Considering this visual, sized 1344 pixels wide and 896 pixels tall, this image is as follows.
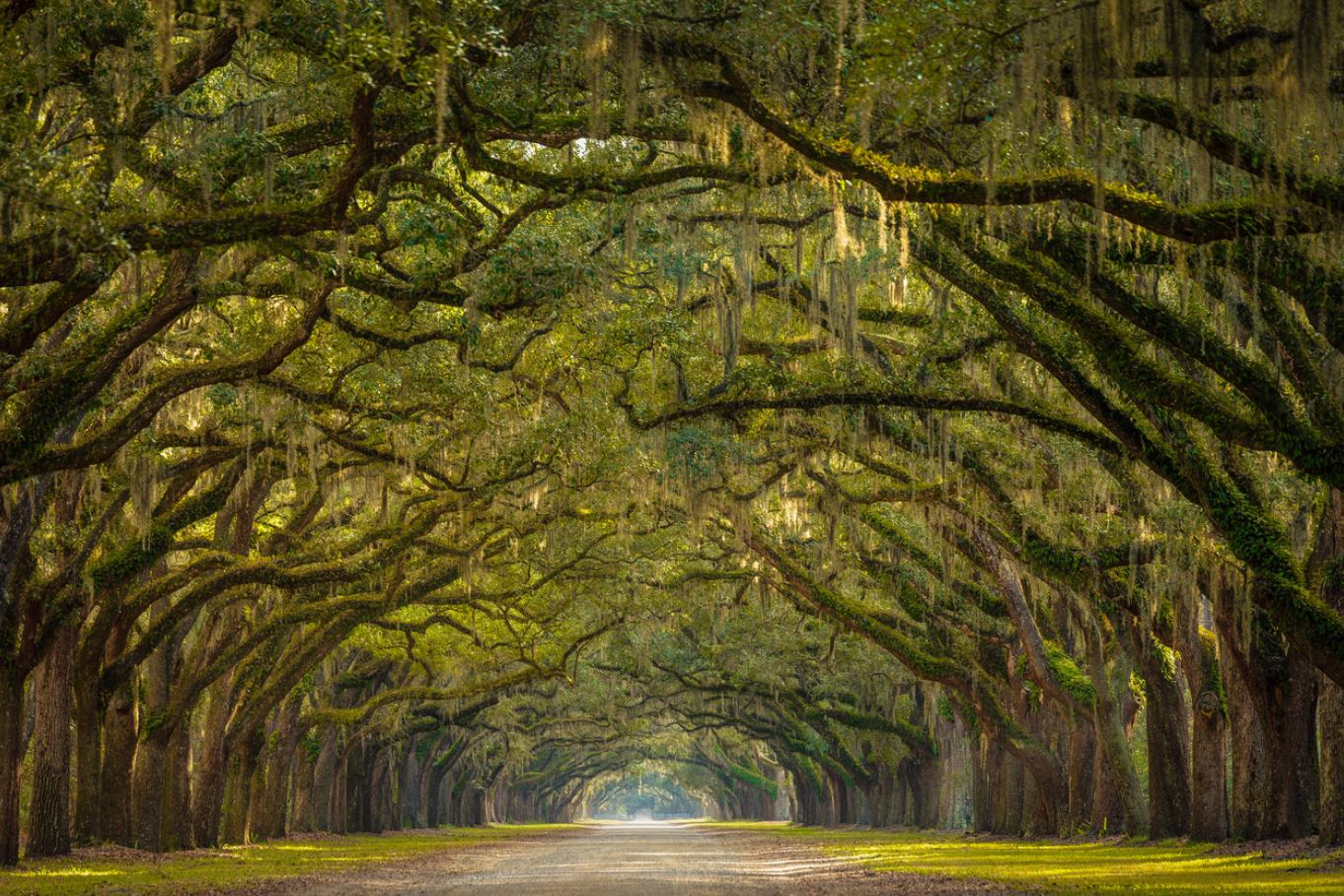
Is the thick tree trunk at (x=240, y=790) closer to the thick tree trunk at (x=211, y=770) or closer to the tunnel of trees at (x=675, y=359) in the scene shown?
the tunnel of trees at (x=675, y=359)

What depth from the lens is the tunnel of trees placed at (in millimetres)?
11172

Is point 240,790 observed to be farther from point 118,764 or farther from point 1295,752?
point 1295,752

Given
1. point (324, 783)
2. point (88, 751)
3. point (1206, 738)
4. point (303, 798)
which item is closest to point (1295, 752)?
point (1206, 738)

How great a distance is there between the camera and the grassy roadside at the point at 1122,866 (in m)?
15.3

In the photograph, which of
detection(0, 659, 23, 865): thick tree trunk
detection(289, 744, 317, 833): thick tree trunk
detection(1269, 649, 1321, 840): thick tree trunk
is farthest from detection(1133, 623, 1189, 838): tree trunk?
detection(289, 744, 317, 833): thick tree trunk

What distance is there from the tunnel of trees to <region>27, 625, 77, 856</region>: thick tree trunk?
84 millimetres

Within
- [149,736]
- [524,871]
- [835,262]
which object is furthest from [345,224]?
[149,736]

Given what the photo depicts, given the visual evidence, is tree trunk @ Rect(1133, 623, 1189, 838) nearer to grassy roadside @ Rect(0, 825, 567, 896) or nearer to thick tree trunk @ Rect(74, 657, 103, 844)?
grassy roadside @ Rect(0, 825, 567, 896)

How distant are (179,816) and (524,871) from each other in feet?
27.9

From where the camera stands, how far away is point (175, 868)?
20969mm

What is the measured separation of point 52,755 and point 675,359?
10.6 m

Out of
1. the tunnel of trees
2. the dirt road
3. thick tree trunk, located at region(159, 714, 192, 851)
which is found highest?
the tunnel of trees

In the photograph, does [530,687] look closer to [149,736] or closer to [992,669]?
[992,669]

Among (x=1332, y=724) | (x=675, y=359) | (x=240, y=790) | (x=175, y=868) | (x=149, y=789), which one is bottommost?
A: (x=175, y=868)
